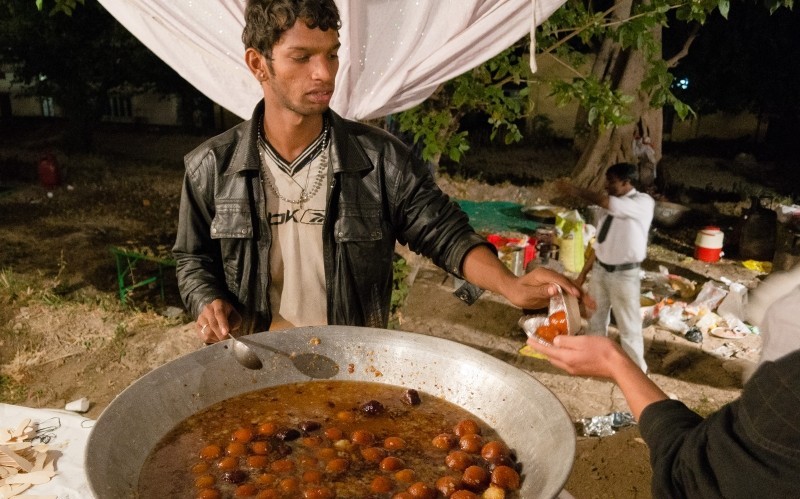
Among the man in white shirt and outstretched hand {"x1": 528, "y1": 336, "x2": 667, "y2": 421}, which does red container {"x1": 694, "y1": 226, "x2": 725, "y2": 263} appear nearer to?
the man in white shirt

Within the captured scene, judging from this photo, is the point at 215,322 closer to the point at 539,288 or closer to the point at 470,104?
the point at 539,288

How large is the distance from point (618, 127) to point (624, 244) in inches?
230

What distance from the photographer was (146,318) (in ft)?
20.3

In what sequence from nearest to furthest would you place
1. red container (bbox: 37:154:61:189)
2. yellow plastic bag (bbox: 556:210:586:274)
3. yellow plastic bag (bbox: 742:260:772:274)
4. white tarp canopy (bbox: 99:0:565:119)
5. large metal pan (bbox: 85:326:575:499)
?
large metal pan (bbox: 85:326:575:499) → white tarp canopy (bbox: 99:0:565:119) → yellow plastic bag (bbox: 556:210:586:274) → yellow plastic bag (bbox: 742:260:772:274) → red container (bbox: 37:154:61:189)

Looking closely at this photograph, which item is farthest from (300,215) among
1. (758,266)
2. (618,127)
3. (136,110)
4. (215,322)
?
(136,110)

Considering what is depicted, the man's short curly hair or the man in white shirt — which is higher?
the man's short curly hair

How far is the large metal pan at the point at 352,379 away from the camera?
5.44 feet

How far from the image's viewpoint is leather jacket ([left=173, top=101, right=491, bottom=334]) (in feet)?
8.64

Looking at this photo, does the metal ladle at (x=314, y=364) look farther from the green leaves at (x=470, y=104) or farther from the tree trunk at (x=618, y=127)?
the tree trunk at (x=618, y=127)

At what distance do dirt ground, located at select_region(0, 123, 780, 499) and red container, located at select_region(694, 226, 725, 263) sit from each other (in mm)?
153

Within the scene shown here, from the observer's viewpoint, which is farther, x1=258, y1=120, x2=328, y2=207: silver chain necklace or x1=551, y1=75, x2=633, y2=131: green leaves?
x1=551, y1=75, x2=633, y2=131: green leaves

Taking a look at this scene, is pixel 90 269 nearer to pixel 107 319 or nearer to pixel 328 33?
pixel 107 319

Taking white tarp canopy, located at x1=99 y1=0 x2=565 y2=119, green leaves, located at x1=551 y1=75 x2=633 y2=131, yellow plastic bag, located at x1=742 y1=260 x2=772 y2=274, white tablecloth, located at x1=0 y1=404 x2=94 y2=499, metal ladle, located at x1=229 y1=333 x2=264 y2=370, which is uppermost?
white tarp canopy, located at x1=99 y1=0 x2=565 y2=119

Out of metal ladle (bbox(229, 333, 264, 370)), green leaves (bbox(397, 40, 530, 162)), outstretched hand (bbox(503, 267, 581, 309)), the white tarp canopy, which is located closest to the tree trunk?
green leaves (bbox(397, 40, 530, 162))
